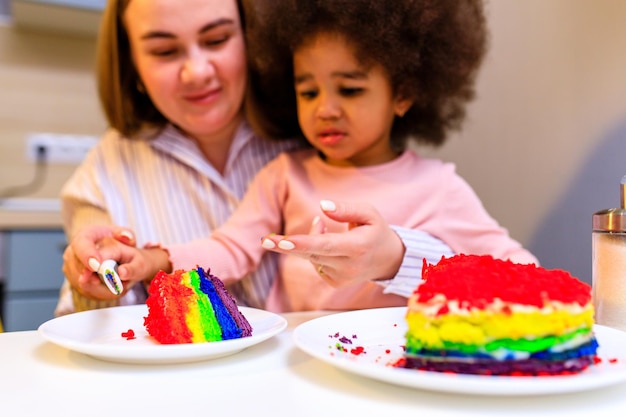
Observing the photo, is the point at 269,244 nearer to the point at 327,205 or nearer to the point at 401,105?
the point at 327,205

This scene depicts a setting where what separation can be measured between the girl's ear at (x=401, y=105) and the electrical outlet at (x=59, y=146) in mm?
1783

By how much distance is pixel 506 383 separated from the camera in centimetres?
46

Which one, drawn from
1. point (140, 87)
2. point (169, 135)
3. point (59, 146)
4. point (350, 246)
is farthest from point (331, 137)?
point (59, 146)

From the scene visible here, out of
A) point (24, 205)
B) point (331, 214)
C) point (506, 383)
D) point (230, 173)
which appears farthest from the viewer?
point (24, 205)

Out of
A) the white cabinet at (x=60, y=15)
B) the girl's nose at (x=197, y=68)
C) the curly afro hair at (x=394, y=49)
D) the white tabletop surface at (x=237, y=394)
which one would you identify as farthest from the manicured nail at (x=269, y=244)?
the white cabinet at (x=60, y=15)

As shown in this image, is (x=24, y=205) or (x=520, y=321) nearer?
(x=520, y=321)

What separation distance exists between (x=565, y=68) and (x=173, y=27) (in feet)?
2.55

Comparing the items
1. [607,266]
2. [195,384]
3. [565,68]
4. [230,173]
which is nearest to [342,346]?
[195,384]

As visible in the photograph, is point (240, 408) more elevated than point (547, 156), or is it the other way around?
point (547, 156)

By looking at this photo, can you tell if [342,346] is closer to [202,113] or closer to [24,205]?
[202,113]

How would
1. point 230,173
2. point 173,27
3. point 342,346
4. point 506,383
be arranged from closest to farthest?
point 506,383, point 342,346, point 173,27, point 230,173

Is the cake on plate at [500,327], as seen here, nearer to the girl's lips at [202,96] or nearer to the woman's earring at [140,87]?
the girl's lips at [202,96]

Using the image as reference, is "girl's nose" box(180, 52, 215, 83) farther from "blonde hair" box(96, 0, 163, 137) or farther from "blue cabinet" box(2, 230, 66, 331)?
"blue cabinet" box(2, 230, 66, 331)

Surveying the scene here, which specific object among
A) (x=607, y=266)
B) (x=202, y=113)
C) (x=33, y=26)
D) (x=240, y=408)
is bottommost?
(x=240, y=408)
